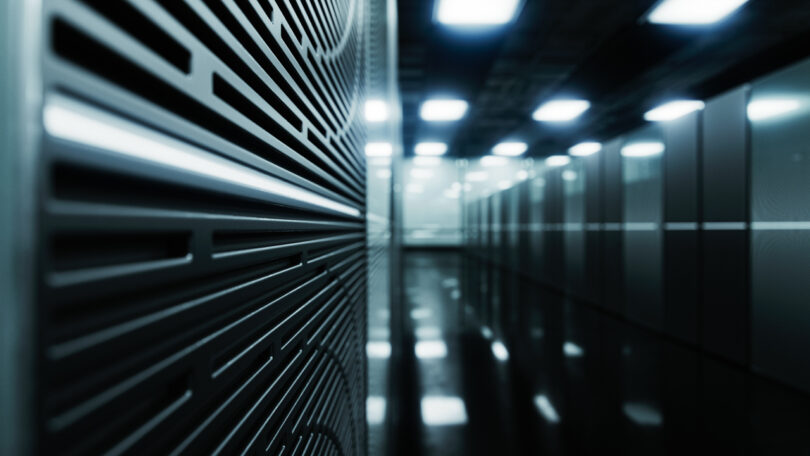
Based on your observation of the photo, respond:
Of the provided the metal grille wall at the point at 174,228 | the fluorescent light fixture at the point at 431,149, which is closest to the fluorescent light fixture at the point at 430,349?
the metal grille wall at the point at 174,228

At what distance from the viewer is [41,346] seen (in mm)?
162

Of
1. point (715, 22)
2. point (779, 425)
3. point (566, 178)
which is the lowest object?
point (779, 425)

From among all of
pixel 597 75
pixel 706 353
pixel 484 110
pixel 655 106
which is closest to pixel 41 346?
pixel 706 353

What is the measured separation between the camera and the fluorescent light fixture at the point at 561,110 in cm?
1204

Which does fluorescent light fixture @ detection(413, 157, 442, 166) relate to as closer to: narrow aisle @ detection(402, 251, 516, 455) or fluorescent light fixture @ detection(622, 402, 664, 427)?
narrow aisle @ detection(402, 251, 516, 455)

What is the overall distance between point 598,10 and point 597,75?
3052 millimetres

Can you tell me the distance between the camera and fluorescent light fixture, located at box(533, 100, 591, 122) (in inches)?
474

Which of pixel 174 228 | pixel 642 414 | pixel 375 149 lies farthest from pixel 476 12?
pixel 174 228

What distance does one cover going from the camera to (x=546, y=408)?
3.67 metres

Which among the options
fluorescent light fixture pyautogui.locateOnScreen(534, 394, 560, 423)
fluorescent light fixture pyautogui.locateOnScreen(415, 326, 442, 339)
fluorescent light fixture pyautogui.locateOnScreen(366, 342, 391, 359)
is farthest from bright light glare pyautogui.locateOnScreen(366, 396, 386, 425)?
fluorescent light fixture pyautogui.locateOnScreen(415, 326, 442, 339)

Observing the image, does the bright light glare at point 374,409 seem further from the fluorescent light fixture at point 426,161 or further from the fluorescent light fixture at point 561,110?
the fluorescent light fixture at point 426,161

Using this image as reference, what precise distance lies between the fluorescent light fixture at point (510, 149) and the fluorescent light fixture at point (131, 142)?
1848 centimetres

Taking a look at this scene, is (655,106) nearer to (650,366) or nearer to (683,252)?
(683,252)

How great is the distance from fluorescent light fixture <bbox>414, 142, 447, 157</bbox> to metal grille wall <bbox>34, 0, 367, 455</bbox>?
1805 cm
